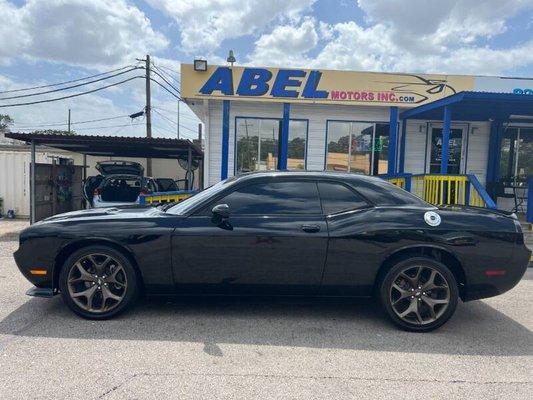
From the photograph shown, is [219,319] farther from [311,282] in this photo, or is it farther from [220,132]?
[220,132]

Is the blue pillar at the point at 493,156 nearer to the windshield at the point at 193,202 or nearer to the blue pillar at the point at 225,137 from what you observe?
the blue pillar at the point at 225,137

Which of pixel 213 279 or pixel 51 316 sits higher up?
pixel 213 279

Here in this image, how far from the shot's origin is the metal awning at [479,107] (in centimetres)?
852

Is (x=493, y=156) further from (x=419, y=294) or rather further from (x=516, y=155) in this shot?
(x=419, y=294)

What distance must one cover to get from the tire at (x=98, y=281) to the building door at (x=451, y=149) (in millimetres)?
10625

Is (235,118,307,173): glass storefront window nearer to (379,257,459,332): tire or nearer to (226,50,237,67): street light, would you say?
(226,50,237,67): street light

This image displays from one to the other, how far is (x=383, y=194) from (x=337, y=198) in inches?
19.6

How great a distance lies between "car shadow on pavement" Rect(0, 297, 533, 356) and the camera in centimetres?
373

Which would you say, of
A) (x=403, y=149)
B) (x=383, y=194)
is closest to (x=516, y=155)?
(x=403, y=149)

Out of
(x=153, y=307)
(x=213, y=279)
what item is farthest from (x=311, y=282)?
(x=153, y=307)

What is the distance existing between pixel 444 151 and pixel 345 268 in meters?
6.42

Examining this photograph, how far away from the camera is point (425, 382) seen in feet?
10.2

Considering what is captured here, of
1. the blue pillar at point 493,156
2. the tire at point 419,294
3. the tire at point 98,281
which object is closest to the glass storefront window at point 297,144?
the blue pillar at point 493,156

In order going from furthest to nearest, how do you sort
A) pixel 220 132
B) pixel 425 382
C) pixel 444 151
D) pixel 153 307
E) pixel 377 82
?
pixel 220 132
pixel 377 82
pixel 444 151
pixel 153 307
pixel 425 382
